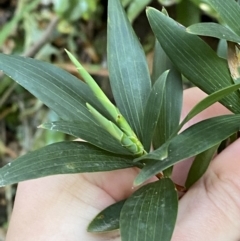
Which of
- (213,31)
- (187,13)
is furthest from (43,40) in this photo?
(213,31)

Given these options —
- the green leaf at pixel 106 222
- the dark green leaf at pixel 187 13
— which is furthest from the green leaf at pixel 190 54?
the dark green leaf at pixel 187 13

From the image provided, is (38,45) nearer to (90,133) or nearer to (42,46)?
(42,46)

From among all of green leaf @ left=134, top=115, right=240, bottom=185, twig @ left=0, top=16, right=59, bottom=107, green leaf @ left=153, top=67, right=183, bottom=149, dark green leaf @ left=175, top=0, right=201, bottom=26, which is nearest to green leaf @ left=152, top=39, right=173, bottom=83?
green leaf @ left=153, top=67, right=183, bottom=149

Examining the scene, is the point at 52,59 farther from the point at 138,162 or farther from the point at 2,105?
the point at 138,162

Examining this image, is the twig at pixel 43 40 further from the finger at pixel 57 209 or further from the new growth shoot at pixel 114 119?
the new growth shoot at pixel 114 119

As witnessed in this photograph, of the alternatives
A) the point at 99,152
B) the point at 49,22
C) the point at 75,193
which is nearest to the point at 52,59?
the point at 49,22
